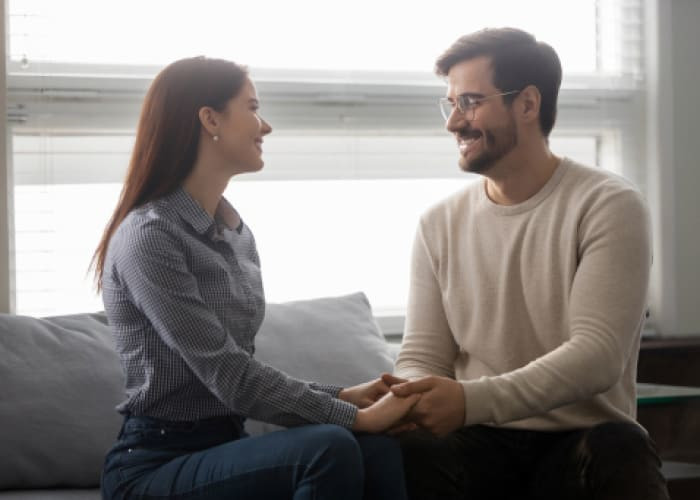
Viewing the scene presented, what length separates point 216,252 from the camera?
6.61 ft

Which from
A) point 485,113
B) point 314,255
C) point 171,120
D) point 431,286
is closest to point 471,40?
point 485,113

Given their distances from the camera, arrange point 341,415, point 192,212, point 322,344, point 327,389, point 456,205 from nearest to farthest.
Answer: point 341,415 < point 192,212 < point 327,389 < point 456,205 < point 322,344

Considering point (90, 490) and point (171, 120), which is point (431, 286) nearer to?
point (171, 120)

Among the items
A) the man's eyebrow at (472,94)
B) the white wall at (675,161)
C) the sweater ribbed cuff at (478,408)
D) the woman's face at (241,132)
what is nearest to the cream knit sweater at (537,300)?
the sweater ribbed cuff at (478,408)

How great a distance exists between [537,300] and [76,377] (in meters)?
1.06

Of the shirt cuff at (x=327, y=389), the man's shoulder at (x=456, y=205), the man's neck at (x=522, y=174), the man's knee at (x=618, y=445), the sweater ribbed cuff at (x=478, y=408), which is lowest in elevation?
the man's knee at (x=618, y=445)

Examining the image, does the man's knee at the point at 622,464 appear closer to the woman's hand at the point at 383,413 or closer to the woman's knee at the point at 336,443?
the woman's hand at the point at 383,413

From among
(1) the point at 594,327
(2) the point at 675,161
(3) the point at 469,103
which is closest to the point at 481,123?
(3) the point at 469,103

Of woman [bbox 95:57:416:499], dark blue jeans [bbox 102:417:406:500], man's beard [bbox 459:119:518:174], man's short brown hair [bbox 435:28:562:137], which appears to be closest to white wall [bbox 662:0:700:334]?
man's short brown hair [bbox 435:28:562:137]

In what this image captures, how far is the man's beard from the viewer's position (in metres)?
2.33

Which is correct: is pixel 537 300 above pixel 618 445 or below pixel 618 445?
above

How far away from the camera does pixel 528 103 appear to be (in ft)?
7.83

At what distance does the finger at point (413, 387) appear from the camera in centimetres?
200

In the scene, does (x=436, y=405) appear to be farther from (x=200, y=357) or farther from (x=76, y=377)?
(x=76, y=377)
